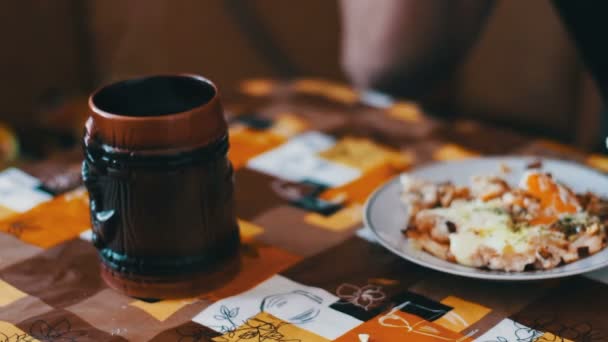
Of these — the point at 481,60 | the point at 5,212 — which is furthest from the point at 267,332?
the point at 481,60

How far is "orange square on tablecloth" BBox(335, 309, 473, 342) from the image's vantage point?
667 mm

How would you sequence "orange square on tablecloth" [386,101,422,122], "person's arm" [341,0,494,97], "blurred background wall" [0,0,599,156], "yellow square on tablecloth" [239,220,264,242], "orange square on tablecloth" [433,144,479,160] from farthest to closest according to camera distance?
"blurred background wall" [0,0,599,156]
"person's arm" [341,0,494,97]
"orange square on tablecloth" [386,101,422,122]
"orange square on tablecloth" [433,144,479,160]
"yellow square on tablecloth" [239,220,264,242]

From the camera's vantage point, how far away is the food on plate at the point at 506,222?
0.70m

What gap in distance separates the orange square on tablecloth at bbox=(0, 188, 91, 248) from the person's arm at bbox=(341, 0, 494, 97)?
0.62m

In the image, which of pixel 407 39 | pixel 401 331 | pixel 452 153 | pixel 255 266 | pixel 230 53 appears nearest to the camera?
pixel 401 331

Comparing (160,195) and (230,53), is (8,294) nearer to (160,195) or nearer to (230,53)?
(160,195)

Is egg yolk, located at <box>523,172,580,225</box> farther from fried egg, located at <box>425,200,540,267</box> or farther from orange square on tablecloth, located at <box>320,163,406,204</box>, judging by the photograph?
orange square on tablecloth, located at <box>320,163,406,204</box>

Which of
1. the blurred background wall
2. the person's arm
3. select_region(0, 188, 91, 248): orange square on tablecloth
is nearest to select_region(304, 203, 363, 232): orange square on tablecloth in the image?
select_region(0, 188, 91, 248): orange square on tablecloth

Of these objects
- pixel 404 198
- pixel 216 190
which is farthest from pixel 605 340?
pixel 216 190

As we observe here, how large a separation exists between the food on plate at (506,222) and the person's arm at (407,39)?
0.53 meters

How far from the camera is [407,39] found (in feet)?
4.41

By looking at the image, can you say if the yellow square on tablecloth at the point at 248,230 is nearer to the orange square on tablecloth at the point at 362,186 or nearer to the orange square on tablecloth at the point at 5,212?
the orange square on tablecloth at the point at 362,186

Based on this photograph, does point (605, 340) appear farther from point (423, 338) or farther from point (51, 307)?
point (51, 307)

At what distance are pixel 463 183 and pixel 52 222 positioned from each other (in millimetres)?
462
